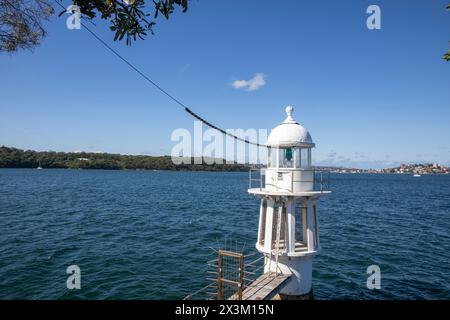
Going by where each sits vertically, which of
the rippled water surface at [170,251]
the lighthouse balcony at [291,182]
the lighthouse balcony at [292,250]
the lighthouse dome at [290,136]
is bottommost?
the rippled water surface at [170,251]

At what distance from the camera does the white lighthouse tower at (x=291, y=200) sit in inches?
582

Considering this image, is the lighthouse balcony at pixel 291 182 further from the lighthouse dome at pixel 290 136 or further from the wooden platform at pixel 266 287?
the wooden platform at pixel 266 287

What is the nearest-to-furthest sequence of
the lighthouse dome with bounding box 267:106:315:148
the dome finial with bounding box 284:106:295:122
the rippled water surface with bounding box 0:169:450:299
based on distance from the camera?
the lighthouse dome with bounding box 267:106:315:148
the dome finial with bounding box 284:106:295:122
the rippled water surface with bounding box 0:169:450:299

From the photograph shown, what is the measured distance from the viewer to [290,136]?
15.0 metres

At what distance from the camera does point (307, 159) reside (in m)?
15.4

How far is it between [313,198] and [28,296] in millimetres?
16914

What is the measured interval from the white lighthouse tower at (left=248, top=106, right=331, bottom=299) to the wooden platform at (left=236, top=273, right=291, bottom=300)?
14.7 inches

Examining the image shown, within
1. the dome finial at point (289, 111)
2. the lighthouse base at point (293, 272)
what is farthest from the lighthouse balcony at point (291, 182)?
the lighthouse base at point (293, 272)

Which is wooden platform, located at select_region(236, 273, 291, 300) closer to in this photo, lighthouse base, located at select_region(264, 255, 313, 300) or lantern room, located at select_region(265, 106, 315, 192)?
lighthouse base, located at select_region(264, 255, 313, 300)

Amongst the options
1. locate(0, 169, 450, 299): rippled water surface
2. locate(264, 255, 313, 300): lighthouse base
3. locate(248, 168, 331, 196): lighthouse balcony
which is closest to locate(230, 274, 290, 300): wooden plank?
locate(264, 255, 313, 300): lighthouse base

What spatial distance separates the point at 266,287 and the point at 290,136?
22.3 ft

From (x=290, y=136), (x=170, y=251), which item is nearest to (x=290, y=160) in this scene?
(x=290, y=136)

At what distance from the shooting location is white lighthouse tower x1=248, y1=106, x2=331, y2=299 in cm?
→ 1478

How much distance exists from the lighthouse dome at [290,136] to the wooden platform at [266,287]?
6.07 meters
